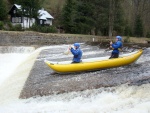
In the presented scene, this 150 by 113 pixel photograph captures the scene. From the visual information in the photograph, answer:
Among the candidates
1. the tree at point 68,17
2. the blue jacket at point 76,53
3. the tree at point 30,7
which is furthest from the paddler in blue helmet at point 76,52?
the tree at point 68,17

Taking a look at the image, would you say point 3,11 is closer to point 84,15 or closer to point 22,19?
point 22,19

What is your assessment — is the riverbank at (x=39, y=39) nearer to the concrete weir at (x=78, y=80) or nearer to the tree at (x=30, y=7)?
the tree at (x=30, y=7)

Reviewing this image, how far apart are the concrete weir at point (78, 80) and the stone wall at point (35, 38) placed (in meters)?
19.0

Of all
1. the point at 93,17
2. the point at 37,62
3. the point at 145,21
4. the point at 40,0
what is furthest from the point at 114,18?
the point at 37,62

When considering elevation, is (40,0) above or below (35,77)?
above

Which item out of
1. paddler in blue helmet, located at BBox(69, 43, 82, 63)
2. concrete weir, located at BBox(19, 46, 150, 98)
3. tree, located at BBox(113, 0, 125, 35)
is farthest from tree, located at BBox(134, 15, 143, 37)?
paddler in blue helmet, located at BBox(69, 43, 82, 63)

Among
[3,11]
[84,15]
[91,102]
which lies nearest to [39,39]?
[84,15]

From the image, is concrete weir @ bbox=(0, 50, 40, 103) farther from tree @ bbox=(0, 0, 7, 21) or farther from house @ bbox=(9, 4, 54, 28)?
house @ bbox=(9, 4, 54, 28)

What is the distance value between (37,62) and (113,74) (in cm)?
730

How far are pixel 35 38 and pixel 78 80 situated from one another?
22.9m

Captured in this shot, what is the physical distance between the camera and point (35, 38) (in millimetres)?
34719

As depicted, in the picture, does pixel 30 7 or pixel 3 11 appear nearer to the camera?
pixel 30 7

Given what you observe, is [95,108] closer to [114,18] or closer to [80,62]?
[80,62]

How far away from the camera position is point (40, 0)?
42344 mm
